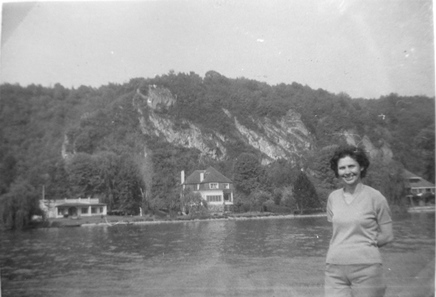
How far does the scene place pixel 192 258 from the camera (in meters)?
3.95

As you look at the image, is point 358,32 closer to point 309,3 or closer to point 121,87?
point 309,3

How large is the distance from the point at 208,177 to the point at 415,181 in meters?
1.86

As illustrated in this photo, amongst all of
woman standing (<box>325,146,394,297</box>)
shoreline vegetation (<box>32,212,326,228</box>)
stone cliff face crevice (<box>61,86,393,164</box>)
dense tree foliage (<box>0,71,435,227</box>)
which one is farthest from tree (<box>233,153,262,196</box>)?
woman standing (<box>325,146,394,297</box>)

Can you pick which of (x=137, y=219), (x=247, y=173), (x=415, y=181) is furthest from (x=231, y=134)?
(x=415, y=181)

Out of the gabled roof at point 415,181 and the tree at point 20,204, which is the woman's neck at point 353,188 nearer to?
the gabled roof at point 415,181

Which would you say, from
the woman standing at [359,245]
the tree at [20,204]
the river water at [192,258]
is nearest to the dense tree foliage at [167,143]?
the tree at [20,204]

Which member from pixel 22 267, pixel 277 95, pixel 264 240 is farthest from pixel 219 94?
pixel 22 267

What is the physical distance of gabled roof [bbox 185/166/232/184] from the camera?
3938 mm

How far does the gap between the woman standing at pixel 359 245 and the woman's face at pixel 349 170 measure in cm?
12

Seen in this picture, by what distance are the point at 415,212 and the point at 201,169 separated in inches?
75.6

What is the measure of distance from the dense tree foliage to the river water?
24cm

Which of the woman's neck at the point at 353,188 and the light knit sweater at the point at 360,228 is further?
the woman's neck at the point at 353,188

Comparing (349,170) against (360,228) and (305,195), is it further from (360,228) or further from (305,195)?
(305,195)

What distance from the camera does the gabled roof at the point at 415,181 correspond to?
3.88 m
